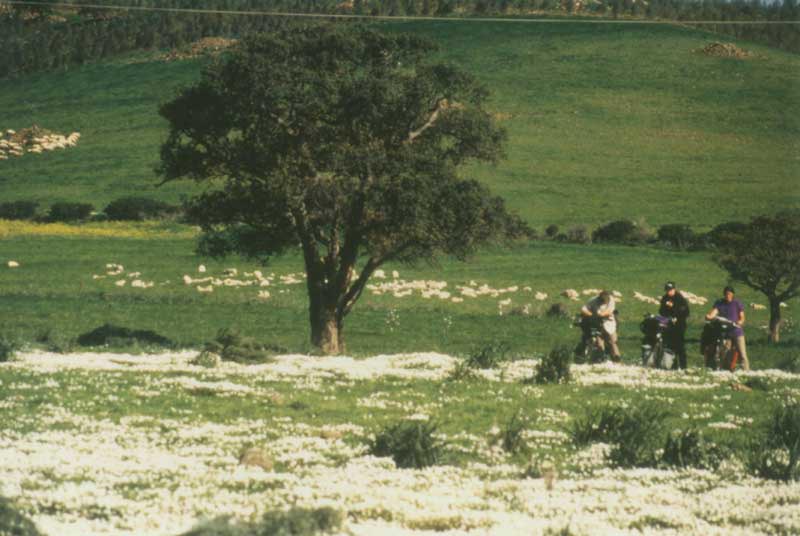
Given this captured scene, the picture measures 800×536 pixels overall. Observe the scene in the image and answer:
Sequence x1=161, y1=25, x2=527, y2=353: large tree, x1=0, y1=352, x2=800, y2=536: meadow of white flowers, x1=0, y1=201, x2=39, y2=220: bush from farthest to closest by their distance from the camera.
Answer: x1=0, y1=201, x2=39, y2=220: bush → x1=161, y1=25, x2=527, y2=353: large tree → x1=0, y1=352, x2=800, y2=536: meadow of white flowers

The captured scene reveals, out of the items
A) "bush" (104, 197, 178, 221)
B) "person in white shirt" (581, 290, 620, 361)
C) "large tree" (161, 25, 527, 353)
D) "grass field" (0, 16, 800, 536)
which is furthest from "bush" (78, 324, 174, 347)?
"bush" (104, 197, 178, 221)

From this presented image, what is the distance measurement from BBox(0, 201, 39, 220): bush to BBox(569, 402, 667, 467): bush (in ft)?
295

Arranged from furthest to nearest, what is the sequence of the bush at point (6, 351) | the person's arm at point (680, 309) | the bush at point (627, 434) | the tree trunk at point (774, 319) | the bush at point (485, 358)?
the tree trunk at point (774, 319) → the person's arm at point (680, 309) → the bush at point (485, 358) → the bush at point (6, 351) → the bush at point (627, 434)

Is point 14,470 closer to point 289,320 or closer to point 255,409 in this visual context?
point 255,409

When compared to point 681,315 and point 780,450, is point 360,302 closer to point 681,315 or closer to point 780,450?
point 681,315

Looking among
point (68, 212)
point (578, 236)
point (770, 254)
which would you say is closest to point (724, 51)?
point (578, 236)

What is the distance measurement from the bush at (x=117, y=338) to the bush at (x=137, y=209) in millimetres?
60564

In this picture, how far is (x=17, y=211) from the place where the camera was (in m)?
102

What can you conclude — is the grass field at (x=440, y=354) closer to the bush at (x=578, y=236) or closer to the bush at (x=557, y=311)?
the bush at (x=557, y=311)

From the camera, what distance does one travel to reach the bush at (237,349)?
31.5 m

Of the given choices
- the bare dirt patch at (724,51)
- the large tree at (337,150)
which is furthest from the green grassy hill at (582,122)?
the large tree at (337,150)

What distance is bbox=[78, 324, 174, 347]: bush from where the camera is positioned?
39031 millimetres

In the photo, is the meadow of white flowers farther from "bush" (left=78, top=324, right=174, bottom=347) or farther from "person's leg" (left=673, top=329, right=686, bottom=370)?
"bush" (left=78, top=324, right=174, bottom=347)

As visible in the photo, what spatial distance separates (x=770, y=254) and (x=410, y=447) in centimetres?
4308
